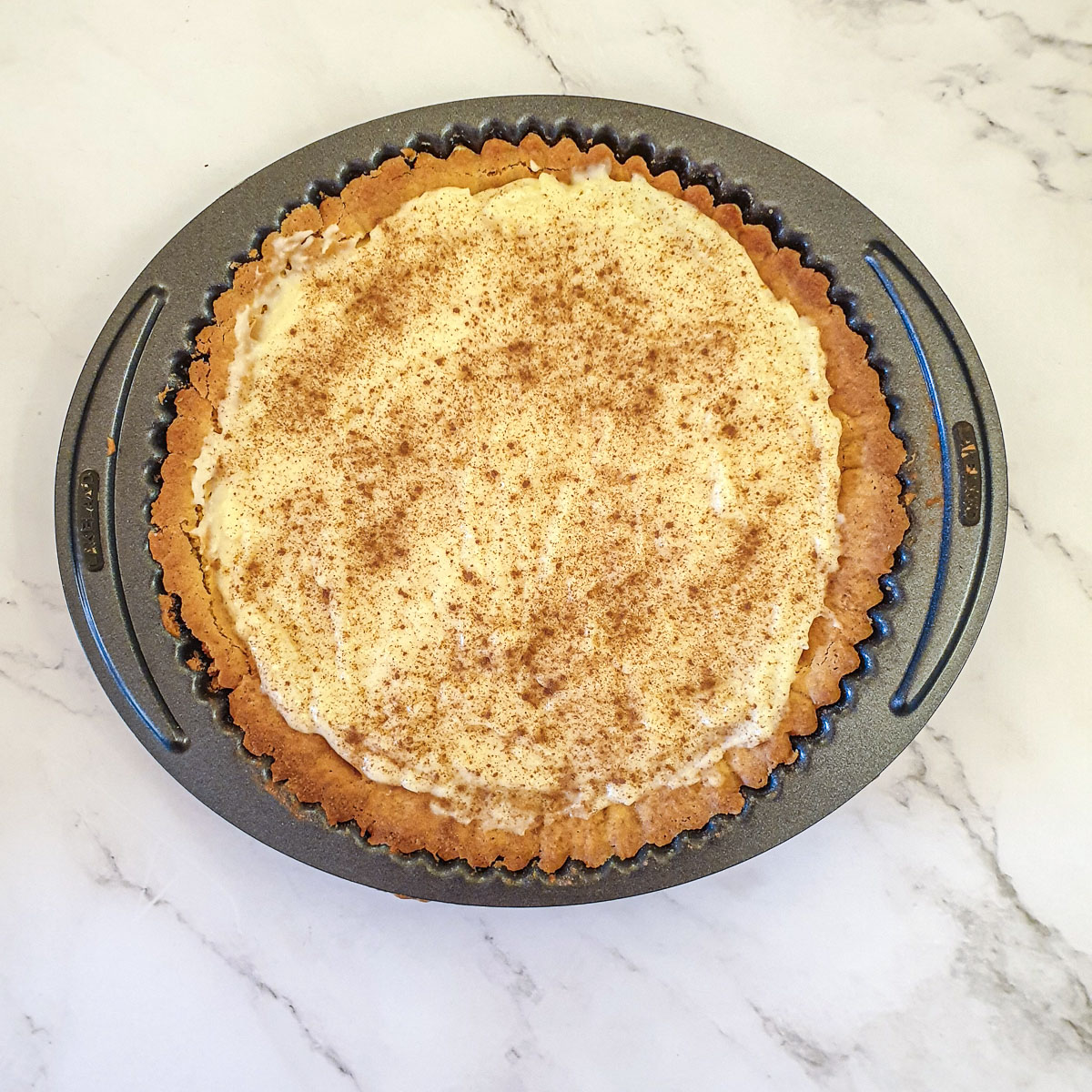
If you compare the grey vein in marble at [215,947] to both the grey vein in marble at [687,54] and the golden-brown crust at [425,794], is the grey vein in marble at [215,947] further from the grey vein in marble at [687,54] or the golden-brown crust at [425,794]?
the grey vein in marble at [687,54]

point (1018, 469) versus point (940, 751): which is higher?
point (1018, 469)

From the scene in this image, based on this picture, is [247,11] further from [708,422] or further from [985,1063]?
[985,1063]

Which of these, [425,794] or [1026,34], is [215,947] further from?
[1026,34]

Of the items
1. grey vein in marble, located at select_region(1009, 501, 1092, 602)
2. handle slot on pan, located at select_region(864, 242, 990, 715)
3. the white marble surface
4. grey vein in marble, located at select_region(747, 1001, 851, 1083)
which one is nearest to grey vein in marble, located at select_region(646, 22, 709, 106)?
the white marble surface

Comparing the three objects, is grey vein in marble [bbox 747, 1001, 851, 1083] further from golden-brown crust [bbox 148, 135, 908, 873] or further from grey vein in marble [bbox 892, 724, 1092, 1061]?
golden-brown crust [bbox 148, 135, 908, 873]

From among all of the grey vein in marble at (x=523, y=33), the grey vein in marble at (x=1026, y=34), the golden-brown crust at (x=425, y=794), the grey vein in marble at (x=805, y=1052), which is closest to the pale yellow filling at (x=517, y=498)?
the golden-brown crust at (x=425, y=794)

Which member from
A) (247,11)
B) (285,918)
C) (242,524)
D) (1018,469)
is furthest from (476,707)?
(247,11)
